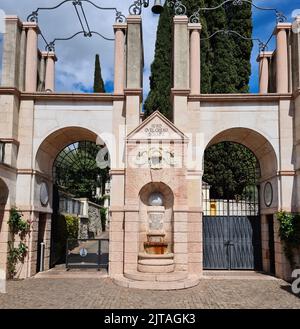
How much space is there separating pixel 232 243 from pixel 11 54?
10.5 meters

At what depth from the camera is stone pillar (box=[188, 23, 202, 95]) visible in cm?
1275

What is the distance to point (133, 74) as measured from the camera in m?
12.6

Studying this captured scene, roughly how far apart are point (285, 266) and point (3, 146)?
32.8 ft

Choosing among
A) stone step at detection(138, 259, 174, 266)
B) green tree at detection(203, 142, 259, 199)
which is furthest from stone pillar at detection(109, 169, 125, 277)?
green tree at detection(203, 142, 259, 199)

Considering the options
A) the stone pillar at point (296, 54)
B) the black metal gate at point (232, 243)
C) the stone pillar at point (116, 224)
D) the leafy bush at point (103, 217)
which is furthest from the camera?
the leafy bush at point (103, 217)

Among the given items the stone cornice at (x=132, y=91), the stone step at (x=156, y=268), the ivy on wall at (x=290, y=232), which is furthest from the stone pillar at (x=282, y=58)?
the stone step at (x=156, y=268)

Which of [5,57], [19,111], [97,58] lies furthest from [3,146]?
[97,58]

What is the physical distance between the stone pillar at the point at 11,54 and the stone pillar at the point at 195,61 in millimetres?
6070

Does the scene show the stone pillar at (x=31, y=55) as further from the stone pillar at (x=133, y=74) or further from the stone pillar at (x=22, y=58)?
the stone pillar at (x=133, y=74)

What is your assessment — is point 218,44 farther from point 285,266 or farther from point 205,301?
point 205,301

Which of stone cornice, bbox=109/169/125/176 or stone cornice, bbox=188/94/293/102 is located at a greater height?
stone cornice, bbox=188/94/293/102

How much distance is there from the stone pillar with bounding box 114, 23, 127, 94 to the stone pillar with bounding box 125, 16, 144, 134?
354 mm

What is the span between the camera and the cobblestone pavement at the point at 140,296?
8469mm

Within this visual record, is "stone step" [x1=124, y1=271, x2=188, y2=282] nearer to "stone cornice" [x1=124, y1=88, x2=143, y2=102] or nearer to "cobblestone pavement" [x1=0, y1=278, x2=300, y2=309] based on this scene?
"cobblestone pavement" [x1=0, y1=278, x2=300, y2=309]
